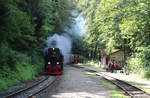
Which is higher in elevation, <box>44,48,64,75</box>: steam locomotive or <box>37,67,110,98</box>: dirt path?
<box>44,48,64,75</box>: steam locomotive

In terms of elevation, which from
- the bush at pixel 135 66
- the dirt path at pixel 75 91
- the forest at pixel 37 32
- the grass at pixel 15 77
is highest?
the forest at pixel 37 32

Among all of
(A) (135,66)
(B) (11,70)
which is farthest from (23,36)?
(A) (135,66)

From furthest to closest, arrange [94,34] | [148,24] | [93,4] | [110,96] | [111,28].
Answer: [94,34], [93,4], [111,28], [148,24], [110,96]

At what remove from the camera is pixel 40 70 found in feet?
102

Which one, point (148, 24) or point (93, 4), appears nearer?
point (148, 24)

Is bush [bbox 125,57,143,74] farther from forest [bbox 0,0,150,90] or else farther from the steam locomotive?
the steam locomotive

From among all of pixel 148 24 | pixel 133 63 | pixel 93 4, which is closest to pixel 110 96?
pixel 148 24

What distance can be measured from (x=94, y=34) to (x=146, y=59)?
67.6 feet

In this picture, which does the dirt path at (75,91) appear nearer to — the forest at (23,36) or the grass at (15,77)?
the grass at (15,77)

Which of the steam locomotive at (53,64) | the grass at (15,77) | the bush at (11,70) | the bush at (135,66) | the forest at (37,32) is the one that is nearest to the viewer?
the grass at (15,77)

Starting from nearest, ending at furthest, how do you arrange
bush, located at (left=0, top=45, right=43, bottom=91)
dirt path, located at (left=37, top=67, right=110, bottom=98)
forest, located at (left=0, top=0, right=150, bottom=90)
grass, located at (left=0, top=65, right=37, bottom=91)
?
dirt path, located at (left=37, top=67, right=110, bottom=98), grass, located at (left=0, top=65, right=37, bottom=91), bush, located at (left=0, top=45, right=43, bottom=91), forest, located at (left=0, top=0, right=150, bottom=90)

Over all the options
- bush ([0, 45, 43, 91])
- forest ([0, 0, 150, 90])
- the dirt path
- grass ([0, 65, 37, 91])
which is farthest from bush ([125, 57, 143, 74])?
grass ([0, 65, 37, 91])

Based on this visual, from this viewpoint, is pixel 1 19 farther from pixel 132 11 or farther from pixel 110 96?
pixel 132 11

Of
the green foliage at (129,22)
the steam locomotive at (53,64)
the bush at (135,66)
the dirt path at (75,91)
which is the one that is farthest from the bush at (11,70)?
the bush at (135,66)
